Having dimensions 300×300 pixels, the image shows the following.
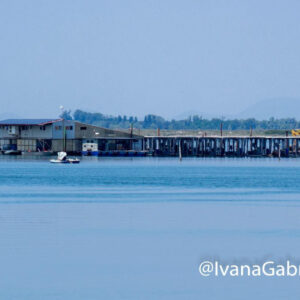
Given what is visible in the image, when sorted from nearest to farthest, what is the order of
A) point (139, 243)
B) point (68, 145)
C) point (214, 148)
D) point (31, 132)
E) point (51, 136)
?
point (139, 243) → point (51, 136) → point (31, 132) → point (68, 145) → point (214, 148)

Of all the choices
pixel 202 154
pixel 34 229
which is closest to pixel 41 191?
pixel 34 229

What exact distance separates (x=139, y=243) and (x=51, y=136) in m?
115

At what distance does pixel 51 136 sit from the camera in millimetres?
143750

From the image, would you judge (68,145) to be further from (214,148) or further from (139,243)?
(139,243)

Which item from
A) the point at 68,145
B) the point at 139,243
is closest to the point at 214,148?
the point at 68,145

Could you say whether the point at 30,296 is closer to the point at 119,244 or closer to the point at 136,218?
the point at 119,244

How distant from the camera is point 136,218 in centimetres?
3884

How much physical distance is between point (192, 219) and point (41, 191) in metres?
21.3

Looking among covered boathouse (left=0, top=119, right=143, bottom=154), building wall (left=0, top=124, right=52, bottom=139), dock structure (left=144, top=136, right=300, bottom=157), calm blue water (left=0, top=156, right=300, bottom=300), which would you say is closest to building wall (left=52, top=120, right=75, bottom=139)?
covered boathouse (left=0, top=119, right=143, bottom=154)

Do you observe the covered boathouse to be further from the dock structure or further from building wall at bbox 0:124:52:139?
the dock structure

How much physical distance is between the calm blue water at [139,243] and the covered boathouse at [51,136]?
89861 millimetres

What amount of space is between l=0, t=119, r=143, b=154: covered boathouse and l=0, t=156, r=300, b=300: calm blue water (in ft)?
295

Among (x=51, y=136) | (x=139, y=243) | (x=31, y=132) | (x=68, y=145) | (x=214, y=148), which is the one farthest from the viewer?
(x=214, y=148)

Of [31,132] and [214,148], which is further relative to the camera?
[214,148]
